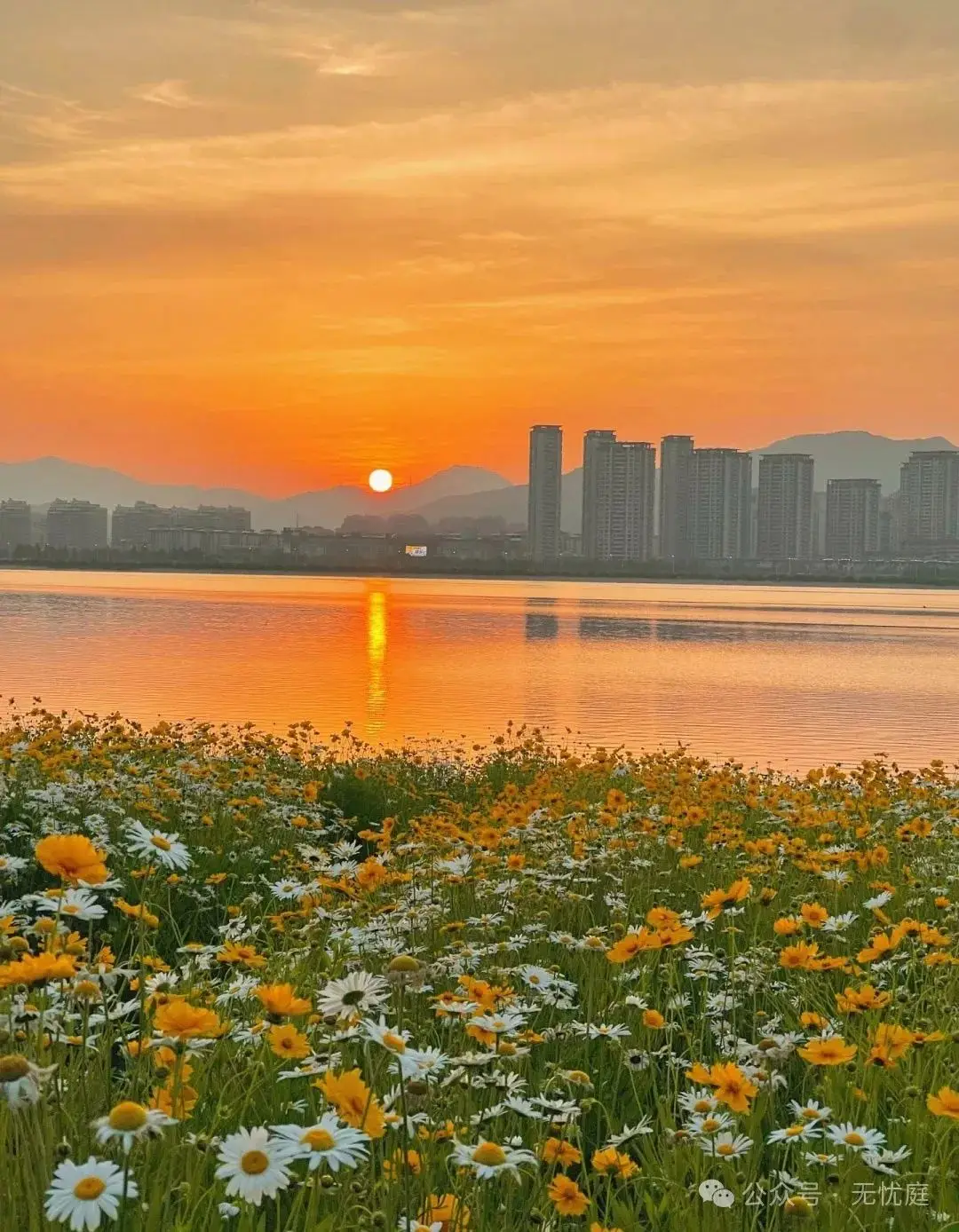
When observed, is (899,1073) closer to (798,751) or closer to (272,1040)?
(272,1040)

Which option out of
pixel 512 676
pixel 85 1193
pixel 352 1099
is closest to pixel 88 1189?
pixel 85 1193

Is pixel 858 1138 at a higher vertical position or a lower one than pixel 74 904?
lower

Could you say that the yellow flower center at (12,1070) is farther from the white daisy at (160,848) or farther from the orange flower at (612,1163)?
the orange flower at (612,1163)

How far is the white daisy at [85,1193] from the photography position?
1.71 m

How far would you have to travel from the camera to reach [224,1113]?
271 cm

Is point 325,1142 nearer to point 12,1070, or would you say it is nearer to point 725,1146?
point 12,1070

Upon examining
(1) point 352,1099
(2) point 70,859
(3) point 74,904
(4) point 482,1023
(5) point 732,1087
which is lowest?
(5) point 732,1087

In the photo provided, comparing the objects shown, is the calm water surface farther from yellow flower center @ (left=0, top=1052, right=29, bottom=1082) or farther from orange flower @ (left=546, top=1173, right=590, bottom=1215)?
yellow flower center @ (left=0, top=1052, right=29, bottom=1082)

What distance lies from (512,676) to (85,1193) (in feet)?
99.0

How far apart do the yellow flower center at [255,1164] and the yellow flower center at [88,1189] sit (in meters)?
0.20

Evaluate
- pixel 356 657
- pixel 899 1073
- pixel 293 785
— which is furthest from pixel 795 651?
pixel 899 1073

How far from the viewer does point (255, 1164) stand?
1.88 meters

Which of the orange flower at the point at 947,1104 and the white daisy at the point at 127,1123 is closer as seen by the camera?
the white daisy at the point at 127,1123

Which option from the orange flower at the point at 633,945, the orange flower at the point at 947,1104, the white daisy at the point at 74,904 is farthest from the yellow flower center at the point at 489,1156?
the orange flower at the point at 633,945
